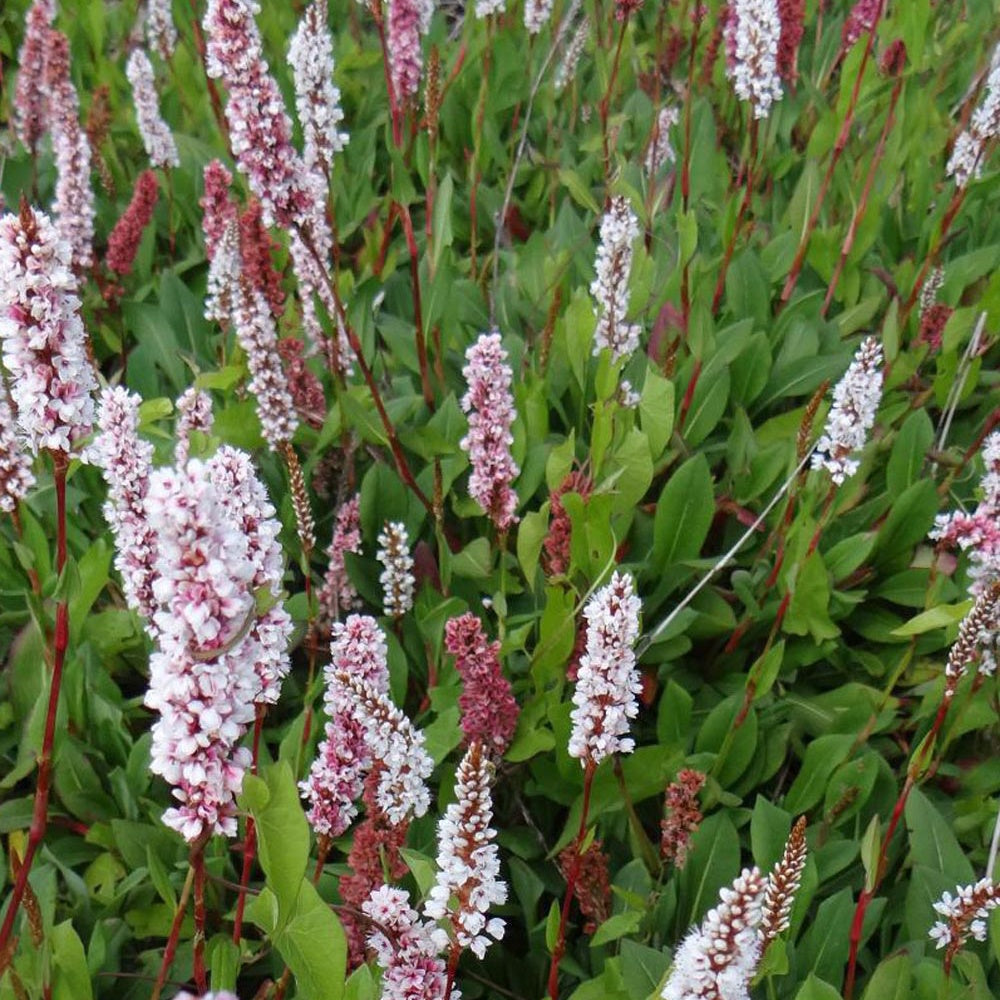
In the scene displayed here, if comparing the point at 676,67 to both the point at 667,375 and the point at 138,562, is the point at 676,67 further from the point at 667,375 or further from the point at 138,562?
the point at 138,562

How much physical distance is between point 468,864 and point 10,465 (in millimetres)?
999

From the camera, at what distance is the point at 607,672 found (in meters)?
1.58

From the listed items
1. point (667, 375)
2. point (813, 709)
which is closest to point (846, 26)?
point (667, 375)

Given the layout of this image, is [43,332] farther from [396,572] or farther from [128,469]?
[396,572]

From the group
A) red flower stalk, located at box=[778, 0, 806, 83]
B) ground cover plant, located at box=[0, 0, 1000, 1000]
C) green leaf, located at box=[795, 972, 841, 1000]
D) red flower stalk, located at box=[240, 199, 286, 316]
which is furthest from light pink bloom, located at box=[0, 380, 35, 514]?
red flower stalk, located at box=[778, 0, 806, 83]

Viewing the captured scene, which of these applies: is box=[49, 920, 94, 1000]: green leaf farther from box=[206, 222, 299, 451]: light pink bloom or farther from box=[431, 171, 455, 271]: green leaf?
box=[431, 171, 455, 271]: green leaf

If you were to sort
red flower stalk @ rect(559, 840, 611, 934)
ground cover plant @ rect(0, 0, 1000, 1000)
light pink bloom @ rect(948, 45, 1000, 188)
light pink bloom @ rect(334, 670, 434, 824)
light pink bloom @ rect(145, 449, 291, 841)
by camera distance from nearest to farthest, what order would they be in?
light pink bloom @ rect(145, 449, 291, 841)
ground cover plant @ rect(0, 0, 1000, 1000)
light pink bloom @ rect(334, 670, 434, 824)
red flower stalk @ rect(559, 840, 611, 934)
light pink bloom @ rect(948, 45, 1000, 188)

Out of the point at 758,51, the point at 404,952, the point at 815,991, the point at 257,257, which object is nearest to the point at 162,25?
the point at 257,257

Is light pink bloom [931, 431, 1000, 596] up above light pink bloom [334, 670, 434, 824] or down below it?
above

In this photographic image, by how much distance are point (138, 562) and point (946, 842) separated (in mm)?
1535

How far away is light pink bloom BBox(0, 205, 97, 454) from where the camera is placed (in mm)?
1368

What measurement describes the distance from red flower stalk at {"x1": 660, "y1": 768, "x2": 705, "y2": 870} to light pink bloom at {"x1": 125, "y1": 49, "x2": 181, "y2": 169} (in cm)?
269

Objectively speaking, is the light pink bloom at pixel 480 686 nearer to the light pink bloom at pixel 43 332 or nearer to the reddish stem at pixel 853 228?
the light pink bloom at pixel 43 332

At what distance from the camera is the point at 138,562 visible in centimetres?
186
